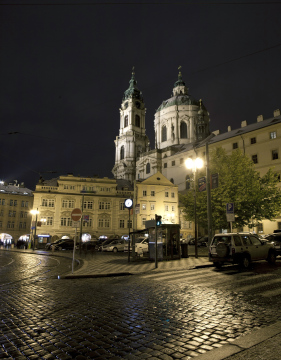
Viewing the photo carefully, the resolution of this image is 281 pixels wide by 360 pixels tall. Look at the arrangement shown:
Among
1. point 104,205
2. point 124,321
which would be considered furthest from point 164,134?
point 124,321

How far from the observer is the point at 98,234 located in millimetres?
54344

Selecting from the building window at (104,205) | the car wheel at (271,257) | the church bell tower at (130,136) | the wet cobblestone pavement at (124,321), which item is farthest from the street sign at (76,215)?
the church bell tower at (130,136)

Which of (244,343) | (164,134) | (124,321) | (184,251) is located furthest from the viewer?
(164,134)

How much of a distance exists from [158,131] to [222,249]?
81201mm

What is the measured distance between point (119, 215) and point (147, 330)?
5164 centimetres

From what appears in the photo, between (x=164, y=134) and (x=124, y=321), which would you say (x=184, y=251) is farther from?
(x=164, y=134)

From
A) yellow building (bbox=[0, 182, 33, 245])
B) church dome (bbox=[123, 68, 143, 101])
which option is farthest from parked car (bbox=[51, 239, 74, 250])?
church dome (bbox=[123, 68, 143, 101])

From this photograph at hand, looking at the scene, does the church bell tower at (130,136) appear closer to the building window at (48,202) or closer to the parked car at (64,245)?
the building window at (48,202)

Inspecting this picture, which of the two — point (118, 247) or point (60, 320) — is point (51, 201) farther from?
point (60, 320)

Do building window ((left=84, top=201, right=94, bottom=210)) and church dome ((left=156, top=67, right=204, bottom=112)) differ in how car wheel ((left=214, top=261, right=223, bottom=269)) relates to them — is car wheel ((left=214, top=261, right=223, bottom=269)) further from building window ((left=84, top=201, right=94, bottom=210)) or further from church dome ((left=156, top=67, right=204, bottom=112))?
church dome ((left=156, top=67, right=204, bottom=112))

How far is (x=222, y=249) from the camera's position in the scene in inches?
521

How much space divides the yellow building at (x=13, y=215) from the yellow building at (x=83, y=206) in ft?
67.7

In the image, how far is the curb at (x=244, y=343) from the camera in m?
3.86

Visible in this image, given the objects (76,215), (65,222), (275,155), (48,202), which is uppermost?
(275,155)
